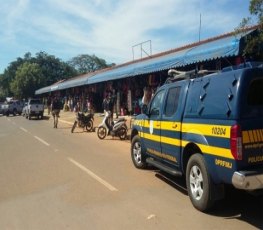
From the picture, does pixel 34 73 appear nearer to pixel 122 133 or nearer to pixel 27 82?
pixel 27 82

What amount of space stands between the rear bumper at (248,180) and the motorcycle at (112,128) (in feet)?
39.8

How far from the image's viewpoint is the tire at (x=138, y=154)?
1034 centimetres

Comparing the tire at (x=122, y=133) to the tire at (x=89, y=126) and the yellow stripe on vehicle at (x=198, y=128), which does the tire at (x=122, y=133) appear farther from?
the yellow stripe on vehicle at (x=198, y=128)

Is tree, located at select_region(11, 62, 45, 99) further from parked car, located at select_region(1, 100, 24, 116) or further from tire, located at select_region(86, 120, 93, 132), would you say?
tire, located at select_region(86, 120, 93, 132)

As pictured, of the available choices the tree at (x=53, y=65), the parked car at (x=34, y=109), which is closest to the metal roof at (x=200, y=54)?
the parked car at (x=34, y=109)

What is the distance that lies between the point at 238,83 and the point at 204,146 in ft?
3.81

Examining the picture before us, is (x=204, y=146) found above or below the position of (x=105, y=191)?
above

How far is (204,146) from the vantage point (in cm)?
675

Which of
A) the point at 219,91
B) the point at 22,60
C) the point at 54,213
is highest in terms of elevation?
the point at 22,60

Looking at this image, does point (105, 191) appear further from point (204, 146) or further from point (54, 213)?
point (204, 146)

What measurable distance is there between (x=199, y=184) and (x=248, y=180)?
1201mm

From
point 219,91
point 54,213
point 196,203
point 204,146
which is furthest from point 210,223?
point 54,213

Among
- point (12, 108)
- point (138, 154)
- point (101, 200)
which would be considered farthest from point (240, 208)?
point (12, 108)

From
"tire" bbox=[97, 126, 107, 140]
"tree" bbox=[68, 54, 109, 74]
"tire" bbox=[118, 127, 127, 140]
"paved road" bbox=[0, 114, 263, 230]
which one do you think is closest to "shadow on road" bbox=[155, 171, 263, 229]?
"paved road" bbox=[0, 114, 263, 230]
